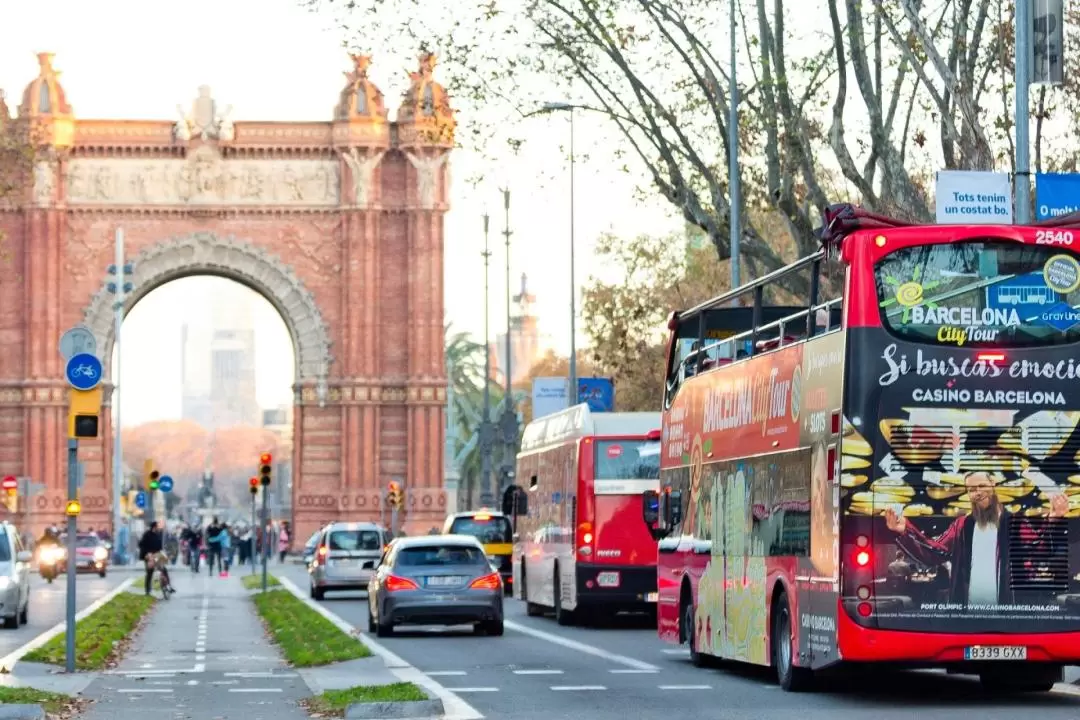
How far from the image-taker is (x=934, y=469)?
57.0ft

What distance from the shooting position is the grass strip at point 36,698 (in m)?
18.0

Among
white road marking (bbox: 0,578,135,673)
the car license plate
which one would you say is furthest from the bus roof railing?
the car license plate

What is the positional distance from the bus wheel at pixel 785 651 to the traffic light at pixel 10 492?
1961 inches

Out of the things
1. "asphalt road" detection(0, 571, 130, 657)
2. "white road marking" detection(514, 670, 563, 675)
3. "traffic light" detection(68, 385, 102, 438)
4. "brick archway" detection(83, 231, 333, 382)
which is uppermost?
"brick archway" detection(83, 231, 333, 382)

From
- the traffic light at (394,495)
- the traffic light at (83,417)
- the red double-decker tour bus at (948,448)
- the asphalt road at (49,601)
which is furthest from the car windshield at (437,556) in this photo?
the traffic light at (394,495)

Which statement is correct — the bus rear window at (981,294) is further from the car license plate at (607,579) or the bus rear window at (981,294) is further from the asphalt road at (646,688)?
the car license plate at (607,579)

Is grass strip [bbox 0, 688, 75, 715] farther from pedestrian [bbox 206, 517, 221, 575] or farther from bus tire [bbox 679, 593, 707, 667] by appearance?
pedestrian [bbox 206, 517, 221, 575]

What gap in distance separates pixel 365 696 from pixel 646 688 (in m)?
3.05

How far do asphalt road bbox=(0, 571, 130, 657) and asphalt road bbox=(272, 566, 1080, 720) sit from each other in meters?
5.04

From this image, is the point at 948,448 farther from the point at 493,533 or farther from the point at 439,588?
the point at 493,533

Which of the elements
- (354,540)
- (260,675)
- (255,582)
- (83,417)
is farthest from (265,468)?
(83,417)

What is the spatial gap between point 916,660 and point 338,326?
5926 cm

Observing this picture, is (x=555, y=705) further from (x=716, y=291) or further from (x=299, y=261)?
(x=299, y=261)

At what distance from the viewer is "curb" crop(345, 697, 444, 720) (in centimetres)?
1736
